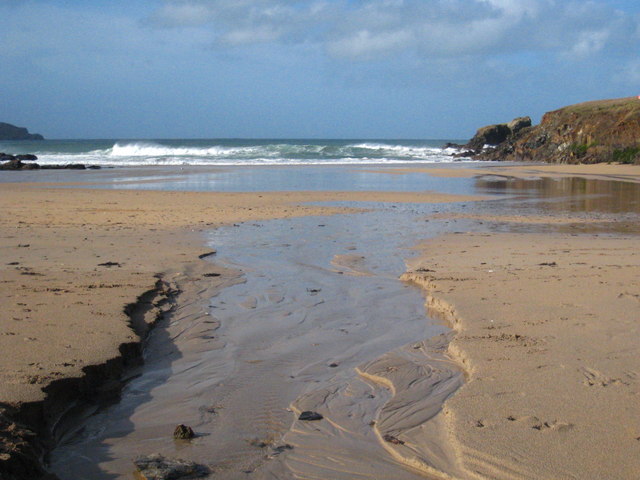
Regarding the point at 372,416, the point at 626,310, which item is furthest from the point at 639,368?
the point at 372,416

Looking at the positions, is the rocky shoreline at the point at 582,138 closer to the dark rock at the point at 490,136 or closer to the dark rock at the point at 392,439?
the dark rock at the point at 490,136

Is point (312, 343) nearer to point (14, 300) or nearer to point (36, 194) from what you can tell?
point (14, 300)

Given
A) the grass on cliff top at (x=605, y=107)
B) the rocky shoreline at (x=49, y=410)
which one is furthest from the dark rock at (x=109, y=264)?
the grass on cliff top at (x=605, y=107)

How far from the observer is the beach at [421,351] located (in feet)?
10.2

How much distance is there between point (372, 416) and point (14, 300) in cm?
362

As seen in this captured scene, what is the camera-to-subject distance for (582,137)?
40844mm

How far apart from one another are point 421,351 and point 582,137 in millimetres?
40511

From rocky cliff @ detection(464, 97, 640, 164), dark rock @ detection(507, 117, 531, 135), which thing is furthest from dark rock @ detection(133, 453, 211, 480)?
dark rock @ detection(507, 117, 531, 135)

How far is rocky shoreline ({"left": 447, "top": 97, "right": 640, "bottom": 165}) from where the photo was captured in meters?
36.8

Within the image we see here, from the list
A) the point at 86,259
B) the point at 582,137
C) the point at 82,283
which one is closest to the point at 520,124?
the point at 582,137

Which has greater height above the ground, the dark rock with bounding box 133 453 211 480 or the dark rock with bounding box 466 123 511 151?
the dark rock with bounding box 466 123 511 151

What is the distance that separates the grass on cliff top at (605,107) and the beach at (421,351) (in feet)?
114

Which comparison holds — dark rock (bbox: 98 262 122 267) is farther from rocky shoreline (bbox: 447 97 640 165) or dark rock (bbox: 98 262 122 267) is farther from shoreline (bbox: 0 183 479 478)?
rocky shoreline (bbox: 447 97 640 165)

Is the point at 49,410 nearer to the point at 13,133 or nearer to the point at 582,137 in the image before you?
the point at 582,137
